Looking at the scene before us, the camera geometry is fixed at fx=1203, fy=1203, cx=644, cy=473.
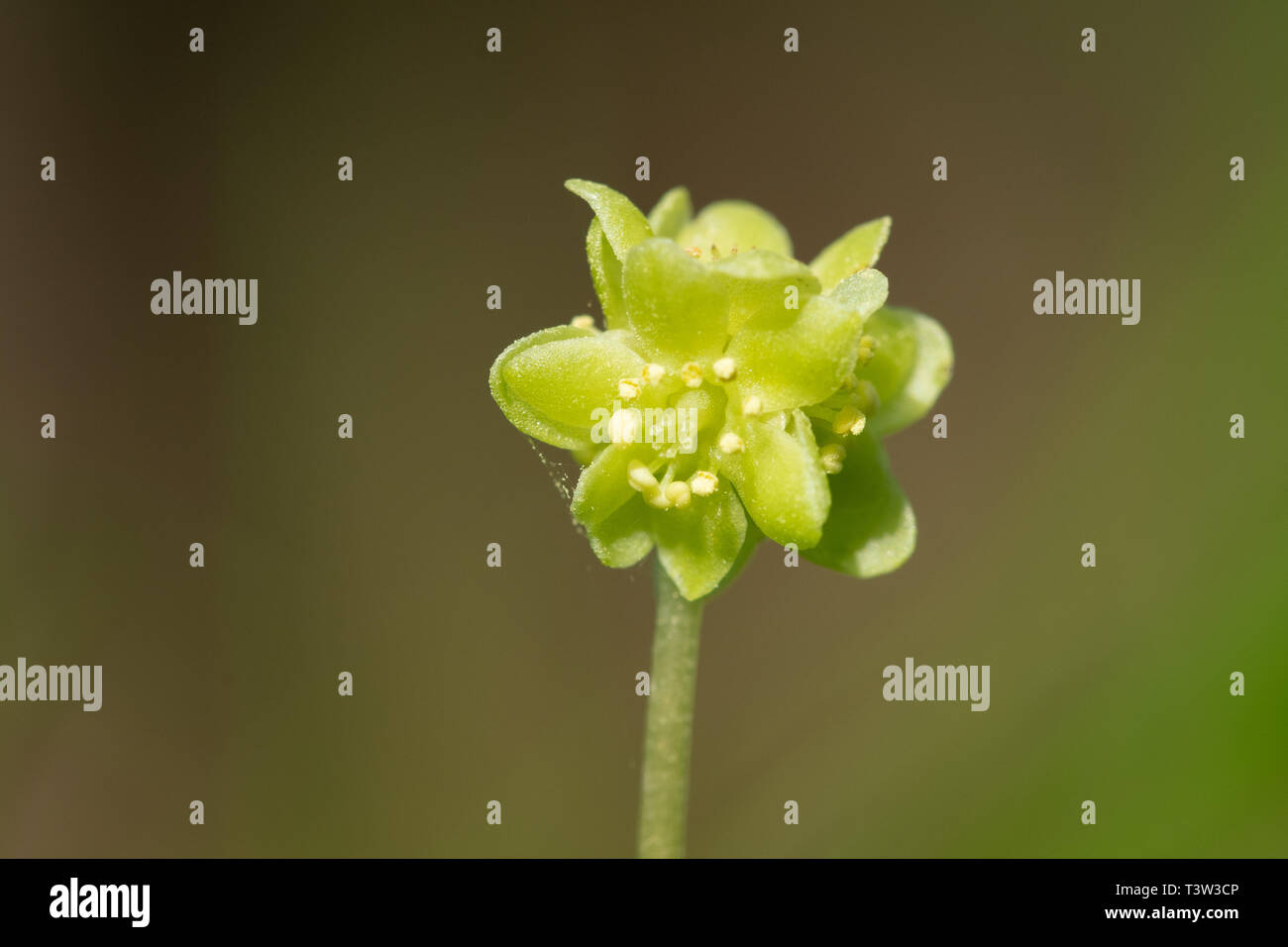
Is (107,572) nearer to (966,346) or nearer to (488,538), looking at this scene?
(488,538)

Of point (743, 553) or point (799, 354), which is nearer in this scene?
point (799, 354)

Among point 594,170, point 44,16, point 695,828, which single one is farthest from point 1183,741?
point 44,16

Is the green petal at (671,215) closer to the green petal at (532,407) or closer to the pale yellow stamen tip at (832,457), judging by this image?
the green petal at (532,407)

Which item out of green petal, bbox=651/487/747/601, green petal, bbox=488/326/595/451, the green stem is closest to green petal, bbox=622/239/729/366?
green petal, bbox=488/326/595/451

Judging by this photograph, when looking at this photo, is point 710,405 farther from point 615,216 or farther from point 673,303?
point 615,216

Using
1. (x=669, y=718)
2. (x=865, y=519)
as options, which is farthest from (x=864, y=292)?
(x=669, y=718)

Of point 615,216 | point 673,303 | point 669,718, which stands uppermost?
point 615,216
